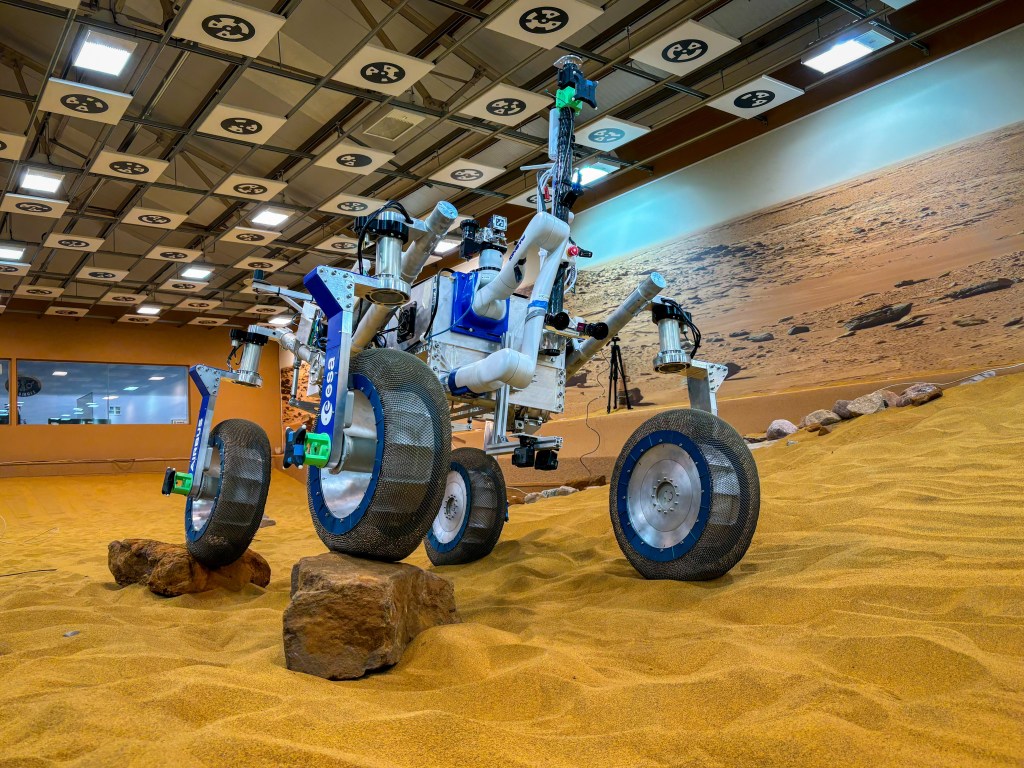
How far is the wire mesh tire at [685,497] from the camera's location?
2475mm

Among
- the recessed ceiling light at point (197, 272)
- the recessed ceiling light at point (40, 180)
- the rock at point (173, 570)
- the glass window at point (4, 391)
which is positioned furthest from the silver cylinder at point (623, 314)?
the glass window at point (4, 391)

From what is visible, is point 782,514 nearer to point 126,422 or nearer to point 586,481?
point 586,481

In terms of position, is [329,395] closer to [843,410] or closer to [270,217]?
[843,410]

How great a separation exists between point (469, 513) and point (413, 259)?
1631 mm

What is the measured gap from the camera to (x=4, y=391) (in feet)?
47.5

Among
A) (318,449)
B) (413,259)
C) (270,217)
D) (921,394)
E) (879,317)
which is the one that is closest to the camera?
(318,449)

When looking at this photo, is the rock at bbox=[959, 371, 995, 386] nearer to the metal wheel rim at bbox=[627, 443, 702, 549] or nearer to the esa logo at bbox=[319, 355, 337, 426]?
the metal wheel rim at bbox=[627, 443, 702, 549]

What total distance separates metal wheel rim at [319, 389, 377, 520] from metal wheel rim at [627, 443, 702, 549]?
1.13 meters

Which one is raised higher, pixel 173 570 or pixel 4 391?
pixel 4 391

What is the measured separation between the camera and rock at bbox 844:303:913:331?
645 cm

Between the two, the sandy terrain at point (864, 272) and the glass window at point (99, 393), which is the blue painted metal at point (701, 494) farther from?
the glass window at point (99, 393)

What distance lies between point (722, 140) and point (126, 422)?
13378 mm

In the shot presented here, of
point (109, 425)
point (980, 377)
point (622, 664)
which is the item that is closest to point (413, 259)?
point (622, 664)

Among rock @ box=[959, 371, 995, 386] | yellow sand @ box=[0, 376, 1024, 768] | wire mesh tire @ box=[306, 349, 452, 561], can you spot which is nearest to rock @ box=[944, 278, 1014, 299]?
rock @ box=[959, 371, 995, 386]
